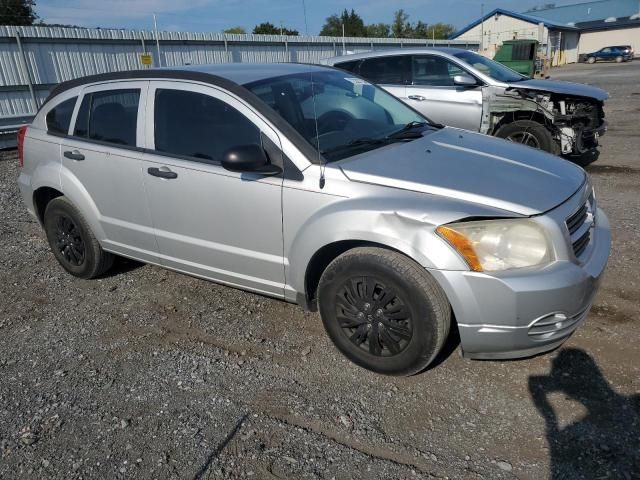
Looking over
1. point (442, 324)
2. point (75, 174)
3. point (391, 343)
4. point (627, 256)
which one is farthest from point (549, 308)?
point (75, 174)

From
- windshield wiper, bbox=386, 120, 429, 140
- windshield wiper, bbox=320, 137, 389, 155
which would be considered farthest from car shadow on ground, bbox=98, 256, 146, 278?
windshield wiper, bbox=386, 120, 429, 140

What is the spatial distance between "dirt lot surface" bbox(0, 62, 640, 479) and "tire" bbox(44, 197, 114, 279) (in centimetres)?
40

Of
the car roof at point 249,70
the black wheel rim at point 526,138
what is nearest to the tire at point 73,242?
the car roof at point 249,70

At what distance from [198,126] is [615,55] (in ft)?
181

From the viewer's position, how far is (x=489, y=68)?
791cm

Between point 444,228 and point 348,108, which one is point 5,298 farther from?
point 444,228

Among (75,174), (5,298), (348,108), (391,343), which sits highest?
(348,108)

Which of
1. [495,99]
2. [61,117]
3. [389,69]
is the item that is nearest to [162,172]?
[61,117]

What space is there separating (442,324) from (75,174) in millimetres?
3167

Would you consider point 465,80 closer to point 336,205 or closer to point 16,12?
point 336,205

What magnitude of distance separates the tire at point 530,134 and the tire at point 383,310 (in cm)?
520

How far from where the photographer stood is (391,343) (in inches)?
114

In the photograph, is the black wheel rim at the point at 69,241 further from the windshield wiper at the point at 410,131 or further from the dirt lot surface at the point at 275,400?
the windshield wiper at the point at 410,131

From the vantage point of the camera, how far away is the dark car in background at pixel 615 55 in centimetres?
4697
